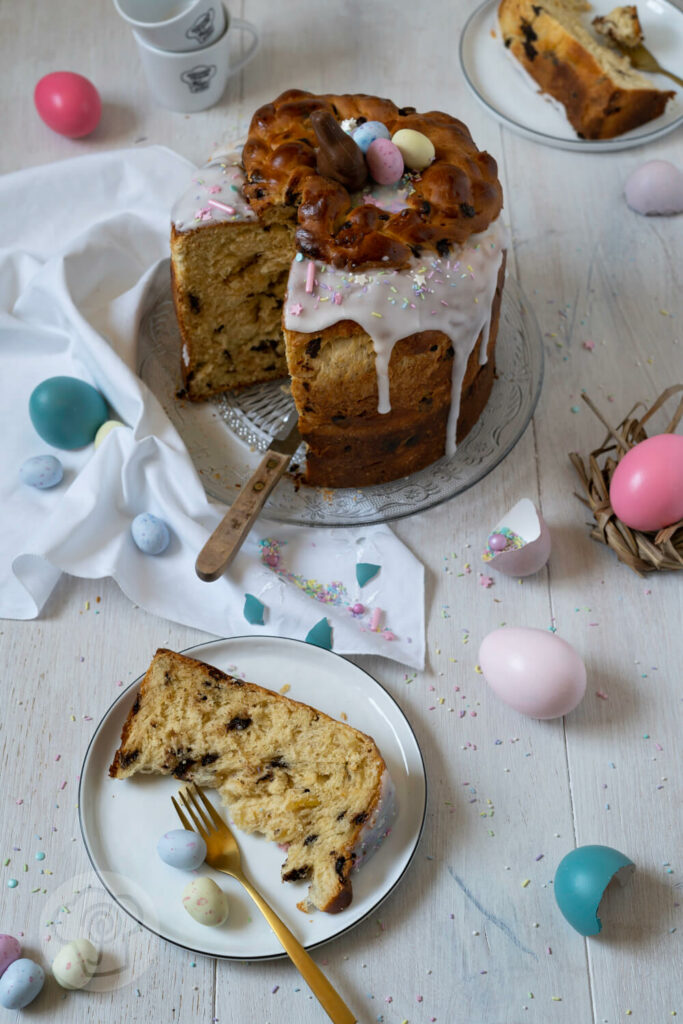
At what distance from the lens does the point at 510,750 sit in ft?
6.99

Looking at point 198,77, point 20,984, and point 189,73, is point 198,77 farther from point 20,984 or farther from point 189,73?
point 20,984

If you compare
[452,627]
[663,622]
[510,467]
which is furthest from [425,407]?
[663,622]

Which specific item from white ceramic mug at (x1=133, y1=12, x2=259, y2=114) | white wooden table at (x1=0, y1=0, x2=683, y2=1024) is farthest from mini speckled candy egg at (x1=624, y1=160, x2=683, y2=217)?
white ceramic mug at (x1=133, y1=12, x2=259, y2=114)

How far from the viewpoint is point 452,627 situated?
2.29 metres

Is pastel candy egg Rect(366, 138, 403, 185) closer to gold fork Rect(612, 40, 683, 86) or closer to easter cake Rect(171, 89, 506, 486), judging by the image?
easter cake Rect(171, 89, 506, 486)

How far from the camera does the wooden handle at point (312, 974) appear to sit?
1759mm

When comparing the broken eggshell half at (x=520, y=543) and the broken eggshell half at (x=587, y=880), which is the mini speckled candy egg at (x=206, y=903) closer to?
the broken eggshell half at (x=587, y=880)

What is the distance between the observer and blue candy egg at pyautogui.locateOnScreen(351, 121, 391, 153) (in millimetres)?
2268

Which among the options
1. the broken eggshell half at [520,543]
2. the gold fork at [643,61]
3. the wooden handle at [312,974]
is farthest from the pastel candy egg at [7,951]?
the gold fork at [643,61]

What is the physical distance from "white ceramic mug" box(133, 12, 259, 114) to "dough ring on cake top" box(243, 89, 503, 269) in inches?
31.2

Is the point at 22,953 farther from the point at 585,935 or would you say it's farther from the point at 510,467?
the point at 510,467

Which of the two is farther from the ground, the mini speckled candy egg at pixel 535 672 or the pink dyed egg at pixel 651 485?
the pink dyed egg at pixel 651 485

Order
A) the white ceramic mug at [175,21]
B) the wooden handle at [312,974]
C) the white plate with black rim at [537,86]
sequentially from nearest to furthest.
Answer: the wooden handle at [312,974] → the white ceramic mug at [175,21] → the white plate with black rim at [537,86]

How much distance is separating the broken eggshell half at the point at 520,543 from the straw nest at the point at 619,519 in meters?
0.16
